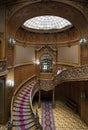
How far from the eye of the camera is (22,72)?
53.6 feet

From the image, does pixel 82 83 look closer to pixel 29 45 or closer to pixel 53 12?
pixel 53 12

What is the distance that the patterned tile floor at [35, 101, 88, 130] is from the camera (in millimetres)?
11395

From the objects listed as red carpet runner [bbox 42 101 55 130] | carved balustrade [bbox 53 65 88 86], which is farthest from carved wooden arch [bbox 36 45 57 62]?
red carpet runner [bbox 42 101 55 130]

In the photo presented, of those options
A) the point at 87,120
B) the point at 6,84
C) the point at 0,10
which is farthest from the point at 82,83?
the point at 0,10

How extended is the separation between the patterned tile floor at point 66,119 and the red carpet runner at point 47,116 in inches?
12.8

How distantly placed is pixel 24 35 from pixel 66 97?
798 centimetres

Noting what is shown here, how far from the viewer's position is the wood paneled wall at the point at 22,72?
587 inches

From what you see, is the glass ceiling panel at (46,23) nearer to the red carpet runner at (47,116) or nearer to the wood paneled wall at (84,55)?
the wood paneled wall at (84,55)

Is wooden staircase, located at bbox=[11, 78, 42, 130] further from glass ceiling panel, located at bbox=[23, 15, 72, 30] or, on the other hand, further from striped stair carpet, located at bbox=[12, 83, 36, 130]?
glass ceiling panel, located at bbox=[23, 15, 72, 30]

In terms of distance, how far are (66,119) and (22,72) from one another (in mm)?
6467

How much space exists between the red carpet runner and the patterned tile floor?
1.07ft

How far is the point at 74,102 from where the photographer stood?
15.1 meters

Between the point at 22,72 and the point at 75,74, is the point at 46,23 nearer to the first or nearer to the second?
the point at 22,72

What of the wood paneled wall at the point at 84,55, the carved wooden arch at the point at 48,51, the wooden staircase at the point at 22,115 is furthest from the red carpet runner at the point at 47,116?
the wood paneled wall at the point at 84,55
